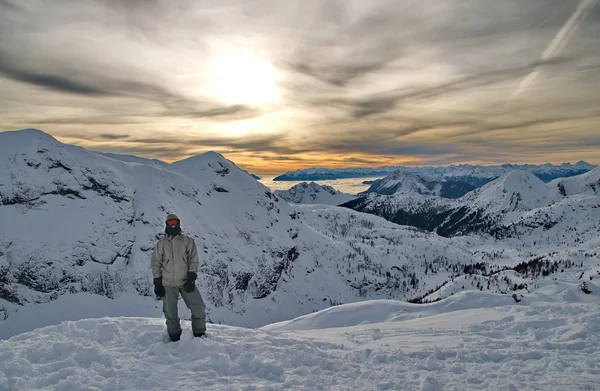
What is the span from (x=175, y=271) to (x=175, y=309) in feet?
3.67


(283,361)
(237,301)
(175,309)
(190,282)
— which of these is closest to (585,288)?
(283,361)

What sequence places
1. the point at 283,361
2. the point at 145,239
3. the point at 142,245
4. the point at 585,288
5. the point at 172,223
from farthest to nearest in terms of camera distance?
the point at 145,239 → the point at 142,245 → the point at 585,288 → the point at 172,223 → the point at 283,361

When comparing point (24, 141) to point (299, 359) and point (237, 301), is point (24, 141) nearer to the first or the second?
point (237, 301)

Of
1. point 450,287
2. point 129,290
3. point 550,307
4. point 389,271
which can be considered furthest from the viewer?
point 389,271

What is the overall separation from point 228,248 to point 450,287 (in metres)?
68.2

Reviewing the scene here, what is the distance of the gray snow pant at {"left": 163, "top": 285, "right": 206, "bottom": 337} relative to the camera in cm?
923

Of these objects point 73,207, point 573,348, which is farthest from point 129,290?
point 573,348

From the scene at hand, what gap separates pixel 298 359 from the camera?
859 cm

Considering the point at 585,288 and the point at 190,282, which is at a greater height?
the point at 190,282

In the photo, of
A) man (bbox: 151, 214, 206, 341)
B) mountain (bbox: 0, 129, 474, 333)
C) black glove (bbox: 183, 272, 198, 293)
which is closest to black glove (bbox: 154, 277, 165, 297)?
man (bbox: 151, 214, 206, 341)

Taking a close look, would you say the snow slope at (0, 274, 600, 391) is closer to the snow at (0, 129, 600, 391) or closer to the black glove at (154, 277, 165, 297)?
the snow at (0, 129, 600, 391)

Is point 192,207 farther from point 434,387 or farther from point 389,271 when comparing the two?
point 434,387

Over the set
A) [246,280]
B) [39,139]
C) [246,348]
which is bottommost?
[246,280]

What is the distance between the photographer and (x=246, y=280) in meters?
97.9
